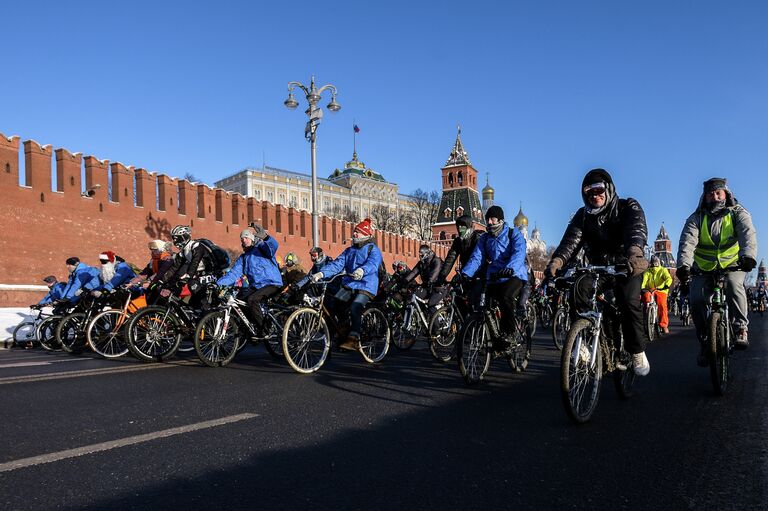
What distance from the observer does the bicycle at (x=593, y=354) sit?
3.98 m

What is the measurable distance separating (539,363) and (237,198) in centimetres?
3035

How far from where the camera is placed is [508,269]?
6336 millimetres

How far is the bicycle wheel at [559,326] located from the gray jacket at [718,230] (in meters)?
4.12

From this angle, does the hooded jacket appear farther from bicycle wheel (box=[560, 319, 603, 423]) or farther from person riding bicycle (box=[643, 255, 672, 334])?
person riding bicycle (box=[643, 255, 672, 334])

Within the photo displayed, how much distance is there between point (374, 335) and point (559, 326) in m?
3.98

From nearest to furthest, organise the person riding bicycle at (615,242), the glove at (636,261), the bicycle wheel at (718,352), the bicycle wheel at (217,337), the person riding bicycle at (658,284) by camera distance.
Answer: the glove at (636,261)
the person riding bicycle at (615,242)
the bicycle wheel at (718,352)
the bicycle wheel at (217,337)
the person riding bicycle at (658,284)

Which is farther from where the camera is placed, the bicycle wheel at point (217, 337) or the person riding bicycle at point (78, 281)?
the person riding bicycle at point (78, 281)

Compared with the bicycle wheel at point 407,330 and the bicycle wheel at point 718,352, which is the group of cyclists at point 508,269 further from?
the bicycle wheel at point 407,330

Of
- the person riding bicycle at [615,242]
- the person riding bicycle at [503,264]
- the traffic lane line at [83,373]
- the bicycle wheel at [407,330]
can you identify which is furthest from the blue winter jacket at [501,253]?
the traffic lane line at [83,373]

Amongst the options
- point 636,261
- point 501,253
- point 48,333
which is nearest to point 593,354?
point 636,261

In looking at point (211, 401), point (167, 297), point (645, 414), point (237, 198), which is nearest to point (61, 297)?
point (167, 297)

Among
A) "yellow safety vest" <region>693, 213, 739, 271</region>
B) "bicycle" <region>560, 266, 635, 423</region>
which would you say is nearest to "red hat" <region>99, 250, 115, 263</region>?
"bicycle" <region>560, 266, 635, 423</region>

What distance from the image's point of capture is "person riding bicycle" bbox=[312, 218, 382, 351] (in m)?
7.37

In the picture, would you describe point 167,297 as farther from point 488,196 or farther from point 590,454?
point 488,196
